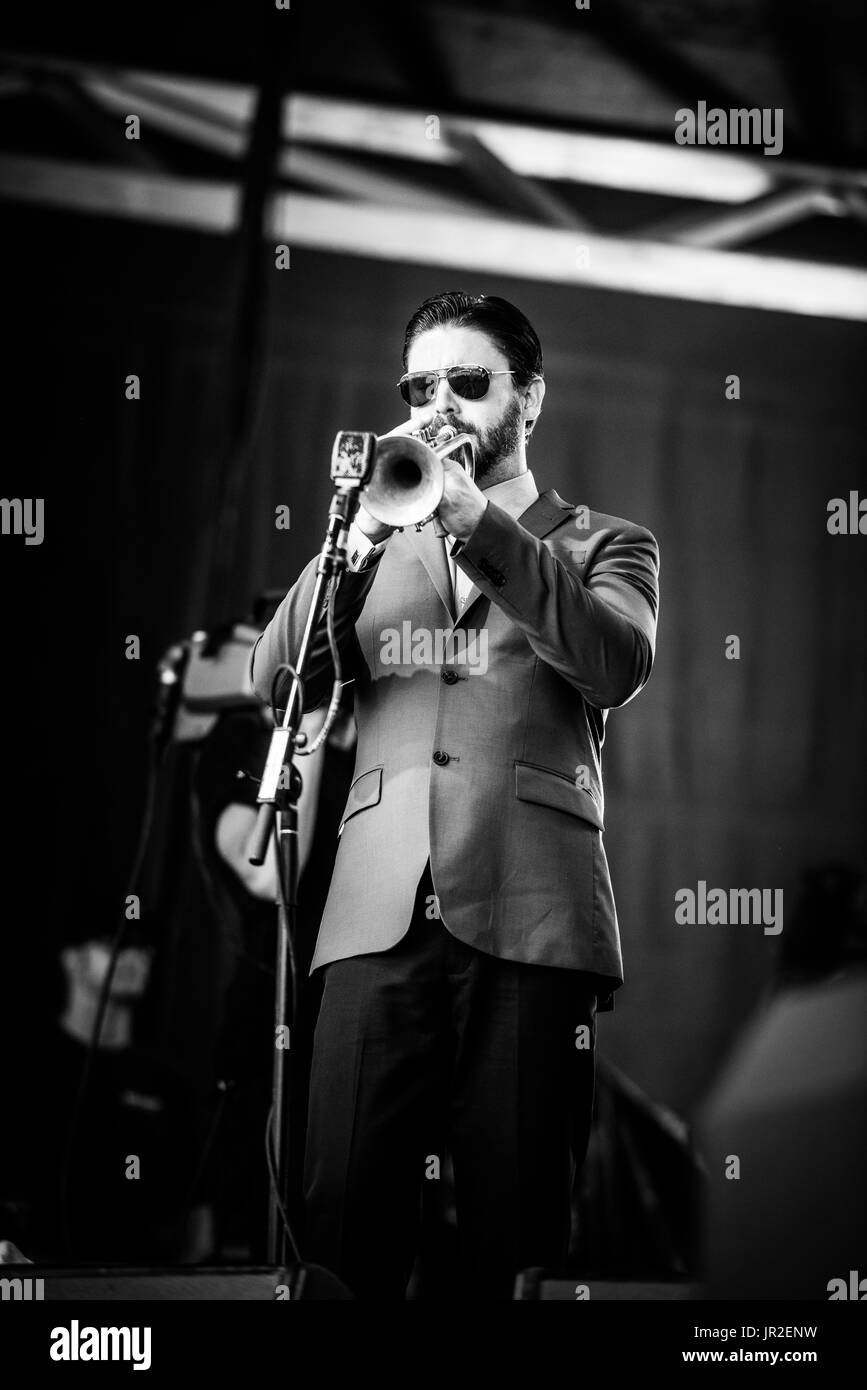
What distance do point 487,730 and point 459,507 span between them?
325 millimetres

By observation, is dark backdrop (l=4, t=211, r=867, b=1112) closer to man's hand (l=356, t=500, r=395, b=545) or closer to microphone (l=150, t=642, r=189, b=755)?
microphone (l=150, t=642, r=189, b=755)

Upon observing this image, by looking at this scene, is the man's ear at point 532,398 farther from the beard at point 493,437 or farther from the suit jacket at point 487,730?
the suit jacket at point 487,730

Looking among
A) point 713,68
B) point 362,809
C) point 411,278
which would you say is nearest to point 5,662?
point 411,278

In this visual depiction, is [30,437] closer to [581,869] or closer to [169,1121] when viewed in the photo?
[169,1121]

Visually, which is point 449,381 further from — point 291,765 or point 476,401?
point 291,765

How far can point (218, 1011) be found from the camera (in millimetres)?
4062

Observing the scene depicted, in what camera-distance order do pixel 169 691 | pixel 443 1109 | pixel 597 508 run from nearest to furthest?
pixel 443 1109, pixel 169 691, pixel 597 508

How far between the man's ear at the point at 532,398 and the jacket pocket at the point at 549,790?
634 millimetres

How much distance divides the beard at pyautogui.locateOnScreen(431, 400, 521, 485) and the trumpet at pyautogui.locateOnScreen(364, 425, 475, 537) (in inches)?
9.3

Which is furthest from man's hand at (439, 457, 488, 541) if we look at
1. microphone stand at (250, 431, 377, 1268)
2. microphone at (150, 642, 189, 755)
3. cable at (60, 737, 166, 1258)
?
cable at (60, 737, 166, 1258)

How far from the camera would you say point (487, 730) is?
216 cm

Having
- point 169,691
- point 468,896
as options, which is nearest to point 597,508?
point 169,691

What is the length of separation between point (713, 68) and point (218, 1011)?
300 cm

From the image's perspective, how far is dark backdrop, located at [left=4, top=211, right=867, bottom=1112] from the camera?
414 centimetres
